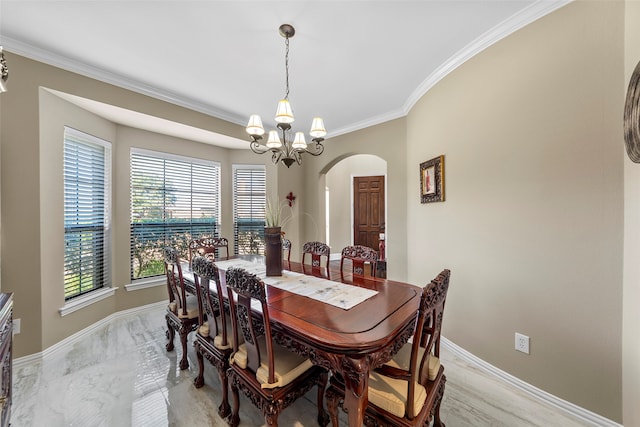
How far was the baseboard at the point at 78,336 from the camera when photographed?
2.10 metres

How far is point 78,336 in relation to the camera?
8.34 feet

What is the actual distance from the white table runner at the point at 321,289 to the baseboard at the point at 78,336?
2.11m

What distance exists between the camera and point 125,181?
125 inches

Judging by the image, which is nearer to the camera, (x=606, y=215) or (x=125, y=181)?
(x=606, y=215)

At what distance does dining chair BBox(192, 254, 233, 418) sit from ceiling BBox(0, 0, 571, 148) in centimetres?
183

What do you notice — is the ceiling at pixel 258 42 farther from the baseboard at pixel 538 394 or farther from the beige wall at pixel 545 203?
the baseboard at pixel 538 394

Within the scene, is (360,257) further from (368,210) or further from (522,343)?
(368,210)

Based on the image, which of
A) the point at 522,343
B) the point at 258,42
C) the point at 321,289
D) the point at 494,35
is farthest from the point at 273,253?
the point at 494,35

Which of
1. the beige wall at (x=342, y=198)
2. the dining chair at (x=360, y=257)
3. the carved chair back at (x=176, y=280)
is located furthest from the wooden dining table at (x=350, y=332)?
the beige wall at (x=342, y=198)

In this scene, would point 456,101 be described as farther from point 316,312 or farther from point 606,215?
point 316,312

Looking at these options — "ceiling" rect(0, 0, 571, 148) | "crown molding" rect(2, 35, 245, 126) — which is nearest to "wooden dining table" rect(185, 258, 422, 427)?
"ceiling" rect(0, 0, 571, 148)

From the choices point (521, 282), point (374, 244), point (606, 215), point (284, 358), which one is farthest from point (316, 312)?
point (374, 244)

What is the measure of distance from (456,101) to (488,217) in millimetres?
1174

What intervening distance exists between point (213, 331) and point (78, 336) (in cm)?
202
